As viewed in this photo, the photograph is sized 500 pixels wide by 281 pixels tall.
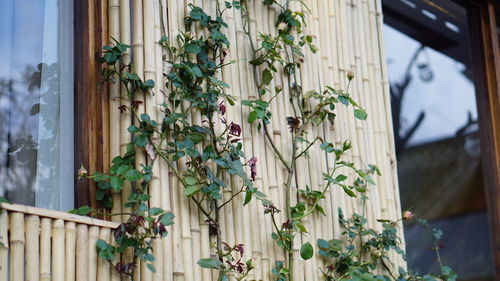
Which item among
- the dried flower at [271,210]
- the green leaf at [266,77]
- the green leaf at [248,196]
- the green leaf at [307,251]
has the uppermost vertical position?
the green leaf at [266,77]

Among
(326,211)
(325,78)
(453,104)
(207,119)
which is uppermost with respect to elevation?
(453,104)

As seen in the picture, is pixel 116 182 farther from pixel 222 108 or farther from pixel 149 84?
pixel 222 108

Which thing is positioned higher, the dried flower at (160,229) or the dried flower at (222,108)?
the dried flower at (222,108)

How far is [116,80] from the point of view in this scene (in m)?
2.72

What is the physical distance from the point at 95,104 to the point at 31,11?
34 centimetres

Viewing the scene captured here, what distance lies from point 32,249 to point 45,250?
0.15 ft

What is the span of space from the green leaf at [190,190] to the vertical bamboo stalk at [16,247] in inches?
21.8

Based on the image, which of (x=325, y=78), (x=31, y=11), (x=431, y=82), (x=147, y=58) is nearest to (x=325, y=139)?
(x=325, y=78)

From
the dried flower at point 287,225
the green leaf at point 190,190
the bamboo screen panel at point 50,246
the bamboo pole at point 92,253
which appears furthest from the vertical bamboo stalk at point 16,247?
the dried flower at point 287,225

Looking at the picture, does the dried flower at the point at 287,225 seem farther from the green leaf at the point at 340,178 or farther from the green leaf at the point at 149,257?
the green leaf at the point at 149,257

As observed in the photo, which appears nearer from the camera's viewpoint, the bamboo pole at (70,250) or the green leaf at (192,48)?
the bamboo pole at (70,250)

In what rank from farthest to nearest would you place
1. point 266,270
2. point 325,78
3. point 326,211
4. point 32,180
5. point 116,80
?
point 325,78 → point 326,211 → point 266,270 → point 116,80 → point 32,180

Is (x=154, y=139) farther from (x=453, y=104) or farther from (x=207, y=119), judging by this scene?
(x=453, y=104)

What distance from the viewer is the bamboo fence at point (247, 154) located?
2.35 meters
